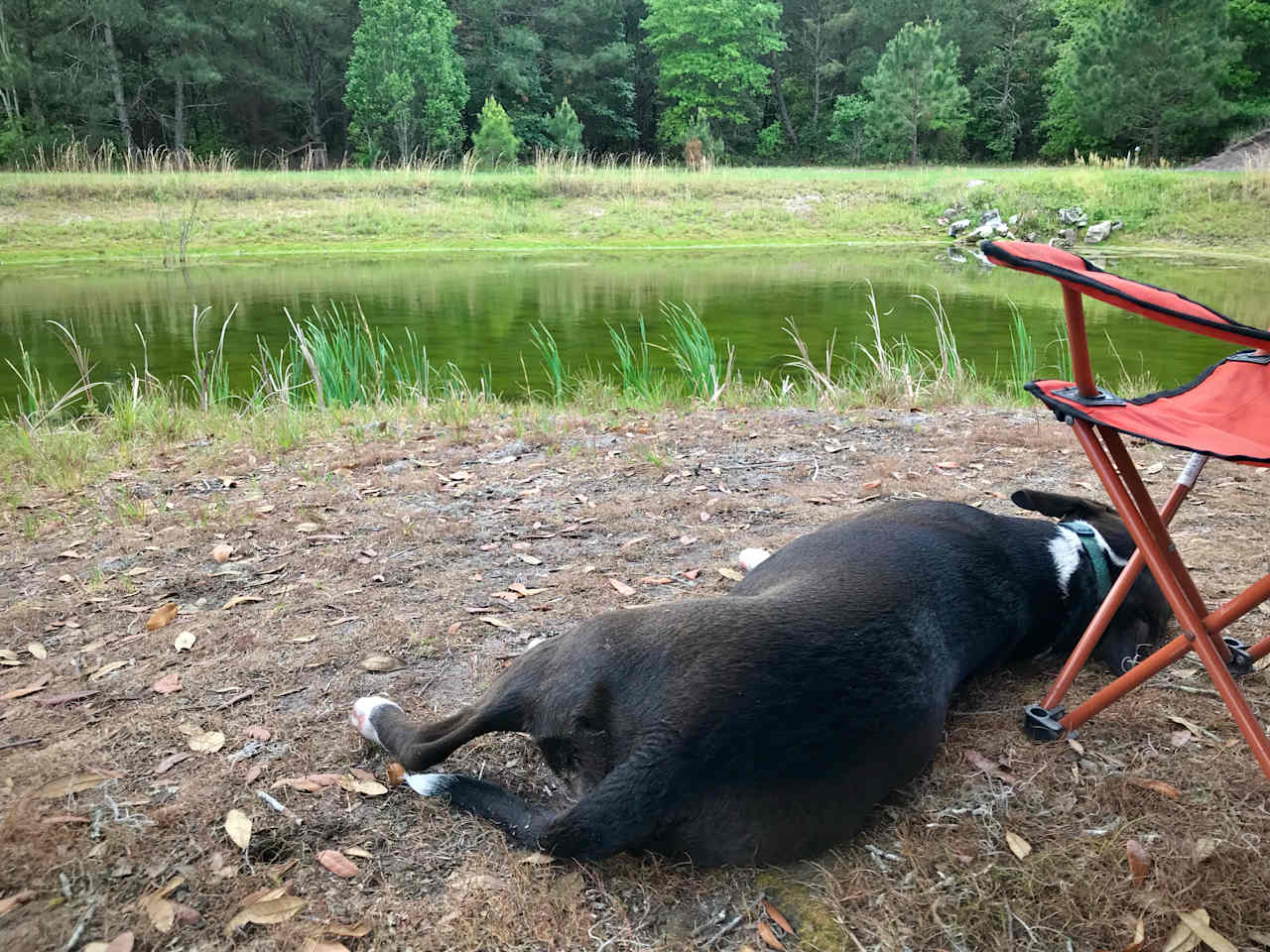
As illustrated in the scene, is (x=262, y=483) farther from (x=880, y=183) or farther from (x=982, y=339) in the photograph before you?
(x=880, y=183)

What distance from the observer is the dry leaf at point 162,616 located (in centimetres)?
285

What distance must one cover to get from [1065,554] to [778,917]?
133 cm

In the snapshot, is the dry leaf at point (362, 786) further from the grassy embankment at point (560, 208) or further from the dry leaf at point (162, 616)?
the grassy embankment at point (560, 208)

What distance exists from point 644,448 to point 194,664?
245 cm

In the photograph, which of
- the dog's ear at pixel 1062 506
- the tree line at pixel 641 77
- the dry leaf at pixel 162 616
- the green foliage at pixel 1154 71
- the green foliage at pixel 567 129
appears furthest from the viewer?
the green foliage at pixel 567 129

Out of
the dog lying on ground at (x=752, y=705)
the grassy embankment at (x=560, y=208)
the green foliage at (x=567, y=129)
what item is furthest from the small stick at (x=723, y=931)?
the green foliage at (x=567, y=129)

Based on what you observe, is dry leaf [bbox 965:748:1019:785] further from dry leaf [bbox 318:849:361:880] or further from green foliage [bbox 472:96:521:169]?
green foliage [bbox 472:96:521:169]

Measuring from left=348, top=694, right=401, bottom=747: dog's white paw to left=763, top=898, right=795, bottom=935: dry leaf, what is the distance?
1003 millimetres

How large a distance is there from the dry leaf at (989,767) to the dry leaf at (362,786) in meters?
1.35

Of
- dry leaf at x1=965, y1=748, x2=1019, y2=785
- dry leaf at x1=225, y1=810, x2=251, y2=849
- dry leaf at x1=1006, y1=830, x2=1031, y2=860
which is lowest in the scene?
dry leaf at x1=225, y1=810, x2=251, y2=849

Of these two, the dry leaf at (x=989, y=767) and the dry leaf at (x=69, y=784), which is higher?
the dry leaf at (x=989, y=767)

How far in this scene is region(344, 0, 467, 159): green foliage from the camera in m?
32.2

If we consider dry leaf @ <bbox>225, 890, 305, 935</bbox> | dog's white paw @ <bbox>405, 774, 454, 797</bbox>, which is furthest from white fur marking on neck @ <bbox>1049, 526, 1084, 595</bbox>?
dry leaf @ <bbox>225, 890, 305, 935</bbox>

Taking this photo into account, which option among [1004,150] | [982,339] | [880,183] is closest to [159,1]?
[880,183]
